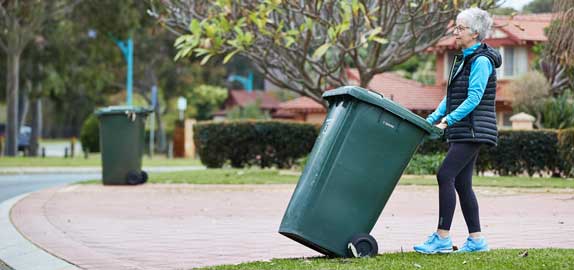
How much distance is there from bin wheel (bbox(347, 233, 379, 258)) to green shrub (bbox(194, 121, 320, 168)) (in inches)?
606

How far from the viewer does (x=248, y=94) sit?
70.6 m

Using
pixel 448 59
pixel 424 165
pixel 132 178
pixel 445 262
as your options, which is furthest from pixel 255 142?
pixel 445 262

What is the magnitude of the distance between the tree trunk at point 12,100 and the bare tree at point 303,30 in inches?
685

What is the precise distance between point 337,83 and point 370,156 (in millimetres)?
13542

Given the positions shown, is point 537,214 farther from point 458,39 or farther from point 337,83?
point 337,83

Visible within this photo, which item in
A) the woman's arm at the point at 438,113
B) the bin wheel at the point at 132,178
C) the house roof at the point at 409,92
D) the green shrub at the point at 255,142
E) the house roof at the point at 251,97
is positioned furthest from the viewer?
the house roof at the point at 251,97

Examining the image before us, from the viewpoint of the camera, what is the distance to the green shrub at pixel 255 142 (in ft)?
74.0

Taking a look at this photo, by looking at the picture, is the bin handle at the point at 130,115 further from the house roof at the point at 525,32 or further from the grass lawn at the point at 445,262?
the house roof at the point at 525,32

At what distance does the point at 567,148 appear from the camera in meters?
18.8

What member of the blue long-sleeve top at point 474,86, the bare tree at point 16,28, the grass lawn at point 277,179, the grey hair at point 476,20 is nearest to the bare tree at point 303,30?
the grass lawn at point 277,179

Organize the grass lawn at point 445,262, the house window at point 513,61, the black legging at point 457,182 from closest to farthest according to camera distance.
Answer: the grass lawn at point 445,262 < the black legging at point 457,182 < the house window at point 513,61

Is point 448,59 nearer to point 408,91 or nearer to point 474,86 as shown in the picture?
point 408,91

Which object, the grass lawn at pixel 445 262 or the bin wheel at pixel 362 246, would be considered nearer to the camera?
the grass lawn at pixel 445 262

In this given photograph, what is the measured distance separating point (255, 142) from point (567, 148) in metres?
7.09
